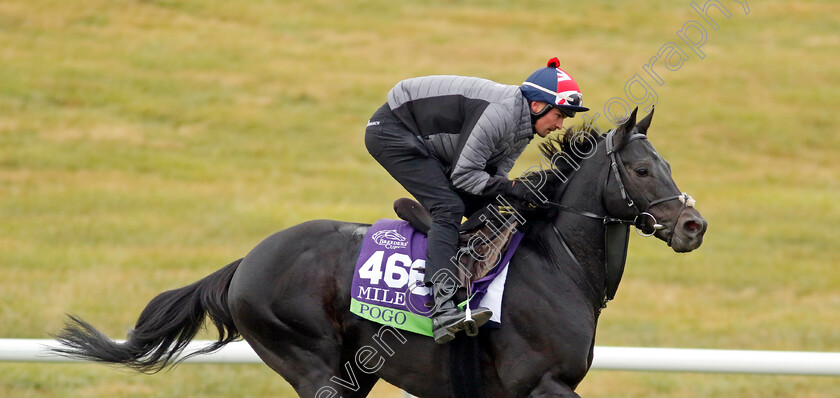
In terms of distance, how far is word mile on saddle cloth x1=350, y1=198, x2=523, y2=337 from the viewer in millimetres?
4566

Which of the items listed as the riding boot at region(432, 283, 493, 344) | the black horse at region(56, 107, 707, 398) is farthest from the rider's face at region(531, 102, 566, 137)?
the riding boot at region(432, 283, 493, 344)

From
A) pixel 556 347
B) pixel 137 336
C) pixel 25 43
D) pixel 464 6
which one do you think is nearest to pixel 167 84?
pixel 25 43

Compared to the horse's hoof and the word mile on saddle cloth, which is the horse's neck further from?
the horse's hoof

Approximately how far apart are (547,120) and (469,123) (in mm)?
385

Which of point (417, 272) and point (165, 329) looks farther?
point (165, 329)

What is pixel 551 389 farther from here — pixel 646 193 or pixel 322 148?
pixel 322 148

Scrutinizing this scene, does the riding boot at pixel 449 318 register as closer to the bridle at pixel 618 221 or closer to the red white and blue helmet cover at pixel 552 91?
the bridle at pixel 618 221

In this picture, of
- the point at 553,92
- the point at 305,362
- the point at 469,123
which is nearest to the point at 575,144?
the point at 553,92

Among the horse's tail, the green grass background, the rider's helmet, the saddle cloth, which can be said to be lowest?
the green grass background

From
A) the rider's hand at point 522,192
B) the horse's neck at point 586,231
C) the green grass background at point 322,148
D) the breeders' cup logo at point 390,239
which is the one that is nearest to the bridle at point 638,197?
the horse's neck at point 586,231

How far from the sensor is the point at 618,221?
456 centimetres

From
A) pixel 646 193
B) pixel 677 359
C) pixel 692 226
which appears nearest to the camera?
pixel 692 226

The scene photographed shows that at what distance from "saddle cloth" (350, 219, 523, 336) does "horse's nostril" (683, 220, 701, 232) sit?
83 cm

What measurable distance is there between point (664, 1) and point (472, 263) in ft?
71.5
